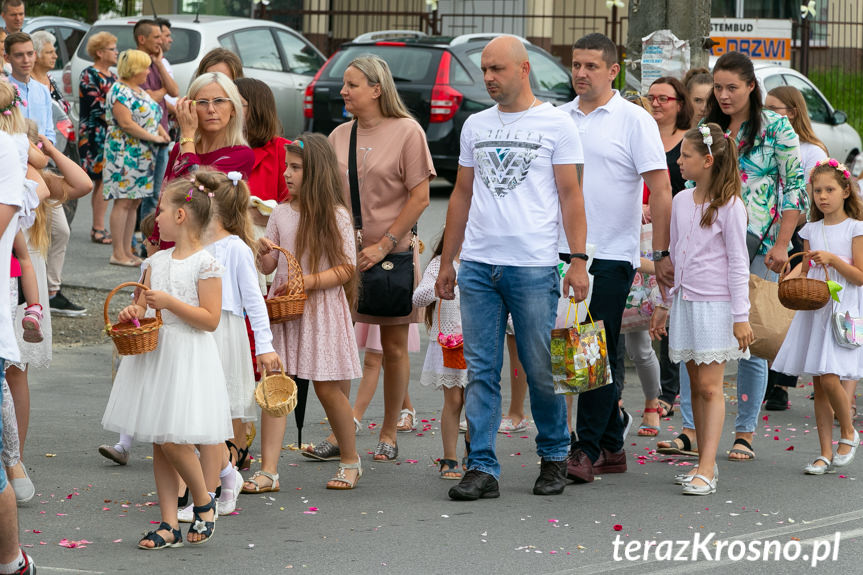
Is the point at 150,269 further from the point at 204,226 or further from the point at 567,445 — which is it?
the point at 567,445

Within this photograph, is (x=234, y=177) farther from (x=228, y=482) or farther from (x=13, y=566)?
(x=13, y=566)

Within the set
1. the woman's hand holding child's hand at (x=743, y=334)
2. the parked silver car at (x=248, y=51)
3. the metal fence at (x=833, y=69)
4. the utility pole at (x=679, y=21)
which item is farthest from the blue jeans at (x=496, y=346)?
the metal fence at (x=833, y=69)

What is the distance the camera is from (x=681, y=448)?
24.3 feet

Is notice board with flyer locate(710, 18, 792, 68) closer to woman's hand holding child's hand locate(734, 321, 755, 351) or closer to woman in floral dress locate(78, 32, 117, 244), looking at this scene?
woman in floral dress locate(78, 32, 117, 244)

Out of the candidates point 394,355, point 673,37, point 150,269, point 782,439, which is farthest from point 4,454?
point 673,37

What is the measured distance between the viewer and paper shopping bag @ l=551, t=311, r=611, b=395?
631 cm

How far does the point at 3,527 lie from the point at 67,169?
7.35ft

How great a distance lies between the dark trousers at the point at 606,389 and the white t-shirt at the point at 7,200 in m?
2.94

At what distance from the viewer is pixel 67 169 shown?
21.2 ft

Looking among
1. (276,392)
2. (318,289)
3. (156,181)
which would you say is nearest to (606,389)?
(318,289)

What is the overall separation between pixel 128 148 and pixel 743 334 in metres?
7.28

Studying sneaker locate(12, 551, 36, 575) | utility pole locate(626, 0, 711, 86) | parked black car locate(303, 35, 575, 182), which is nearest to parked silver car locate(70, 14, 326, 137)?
parked black car locate(303, 35, 575, 182)

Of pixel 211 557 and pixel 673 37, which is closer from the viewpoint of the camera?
pixel 211 557

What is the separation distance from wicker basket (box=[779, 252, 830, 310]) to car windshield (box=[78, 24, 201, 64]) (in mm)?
11416
